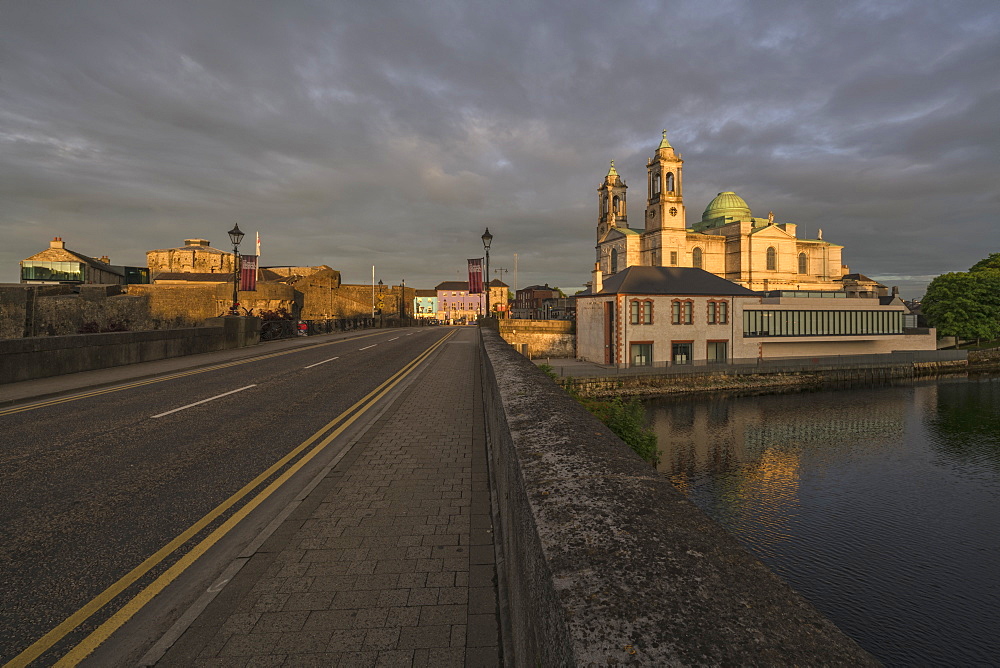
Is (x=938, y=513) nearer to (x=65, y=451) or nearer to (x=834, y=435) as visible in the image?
Answer: (x=834, y=435)

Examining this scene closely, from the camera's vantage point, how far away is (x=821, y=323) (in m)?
52.9

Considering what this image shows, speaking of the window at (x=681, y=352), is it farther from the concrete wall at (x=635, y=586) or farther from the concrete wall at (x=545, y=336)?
the concrete wall at (x=635, y=586)

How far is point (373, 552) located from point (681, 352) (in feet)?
159

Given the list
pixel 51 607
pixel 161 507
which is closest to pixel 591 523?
pixel 51 607

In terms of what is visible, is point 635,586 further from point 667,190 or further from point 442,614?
point 667,190

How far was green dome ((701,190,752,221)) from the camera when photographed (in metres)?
84.9

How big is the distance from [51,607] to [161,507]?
1.74 meters

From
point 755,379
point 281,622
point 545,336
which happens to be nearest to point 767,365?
point 755,379

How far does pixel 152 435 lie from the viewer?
782 cm

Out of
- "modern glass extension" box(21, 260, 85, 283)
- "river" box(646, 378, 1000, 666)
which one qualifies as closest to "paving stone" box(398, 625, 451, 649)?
"river" box(646, 378, 1000, 666)

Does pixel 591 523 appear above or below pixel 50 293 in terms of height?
below

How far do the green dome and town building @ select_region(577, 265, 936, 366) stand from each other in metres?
33.7

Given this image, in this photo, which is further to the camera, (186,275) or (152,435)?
(186,275)

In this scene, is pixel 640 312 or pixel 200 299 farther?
pixel 640 312
